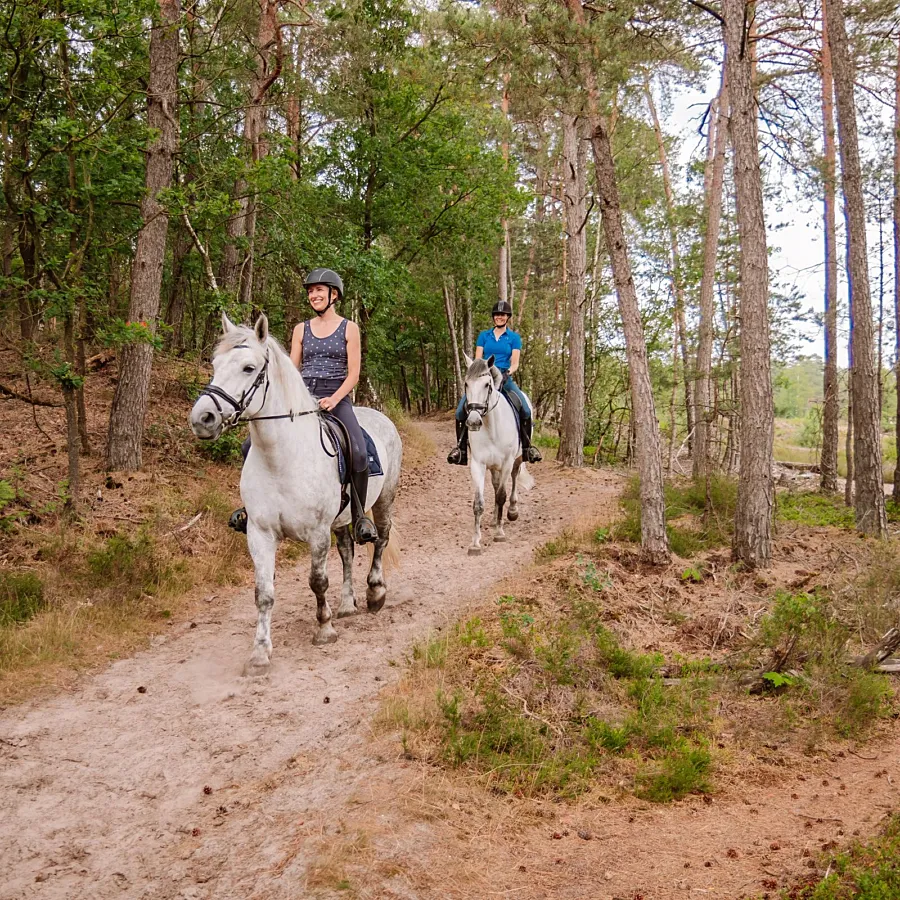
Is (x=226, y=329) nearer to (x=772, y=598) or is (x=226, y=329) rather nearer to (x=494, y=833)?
(x=494, y=833)

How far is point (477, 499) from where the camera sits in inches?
405

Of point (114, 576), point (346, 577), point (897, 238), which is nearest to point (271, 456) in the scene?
point (346, 577)

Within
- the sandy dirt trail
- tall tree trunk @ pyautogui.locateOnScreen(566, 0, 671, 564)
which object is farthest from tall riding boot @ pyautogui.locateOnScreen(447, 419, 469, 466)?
the sandy dirt trail

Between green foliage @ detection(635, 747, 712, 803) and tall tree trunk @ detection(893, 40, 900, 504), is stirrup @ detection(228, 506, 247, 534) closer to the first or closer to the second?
green foliage @ detection(635, 747, 712, 803)

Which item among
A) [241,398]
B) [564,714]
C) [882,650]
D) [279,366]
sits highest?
[279,366]

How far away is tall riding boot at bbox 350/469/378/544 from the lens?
6.56 metres

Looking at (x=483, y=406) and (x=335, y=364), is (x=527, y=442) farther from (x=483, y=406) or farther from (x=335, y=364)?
(x=335, y=364)

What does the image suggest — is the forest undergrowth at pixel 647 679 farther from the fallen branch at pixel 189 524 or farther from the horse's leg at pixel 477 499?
the fallen branch at pixel 189 524

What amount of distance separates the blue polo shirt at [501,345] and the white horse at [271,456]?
5.28m

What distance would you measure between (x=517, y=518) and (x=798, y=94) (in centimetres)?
1248

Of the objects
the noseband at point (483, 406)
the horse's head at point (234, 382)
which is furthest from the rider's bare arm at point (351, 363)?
the noseband at point (483, 406)

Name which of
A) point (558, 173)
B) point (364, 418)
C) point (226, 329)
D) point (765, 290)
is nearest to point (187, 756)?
point (226, 329)

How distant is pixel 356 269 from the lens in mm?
14695

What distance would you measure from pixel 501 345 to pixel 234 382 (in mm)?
6641
